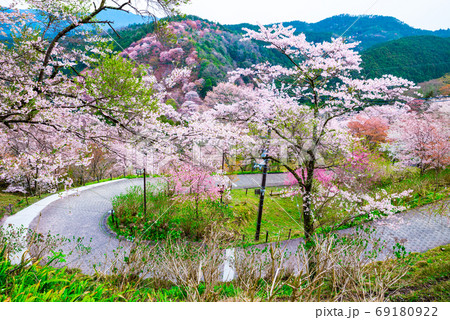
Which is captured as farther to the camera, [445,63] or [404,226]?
[445,63]

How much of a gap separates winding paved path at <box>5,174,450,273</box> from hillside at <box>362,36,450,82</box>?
1228 centimetres

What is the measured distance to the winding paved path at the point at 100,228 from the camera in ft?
19.8

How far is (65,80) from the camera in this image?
11.6 ft

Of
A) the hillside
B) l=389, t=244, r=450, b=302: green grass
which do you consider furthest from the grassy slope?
the hillside

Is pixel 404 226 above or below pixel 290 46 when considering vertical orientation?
below

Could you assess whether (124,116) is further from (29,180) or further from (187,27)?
(187,27)

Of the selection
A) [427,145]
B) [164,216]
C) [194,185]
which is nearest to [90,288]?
[164,216]

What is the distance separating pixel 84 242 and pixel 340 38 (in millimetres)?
9064

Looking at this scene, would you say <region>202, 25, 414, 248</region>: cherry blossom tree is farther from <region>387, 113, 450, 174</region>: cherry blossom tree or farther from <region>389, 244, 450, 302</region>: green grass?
<region>387, 113, 450, 174</region>: cherry blossom tree

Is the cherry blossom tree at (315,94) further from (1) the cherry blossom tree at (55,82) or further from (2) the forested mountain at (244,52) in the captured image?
(2) the forested mountain at (244,52)

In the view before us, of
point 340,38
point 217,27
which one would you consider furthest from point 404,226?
point 217,27

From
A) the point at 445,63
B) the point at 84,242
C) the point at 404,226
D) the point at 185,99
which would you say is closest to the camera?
the point at 84,242

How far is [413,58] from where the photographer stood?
17.7 m

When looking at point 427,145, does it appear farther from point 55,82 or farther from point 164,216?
point 55,82
